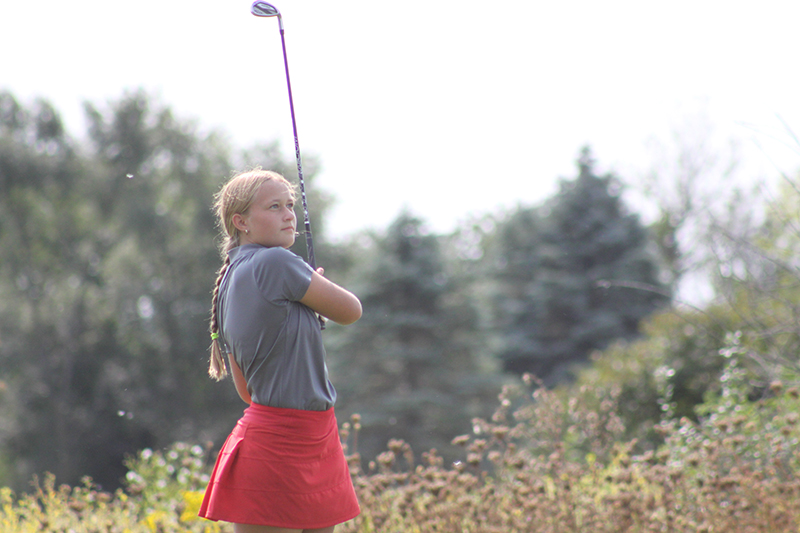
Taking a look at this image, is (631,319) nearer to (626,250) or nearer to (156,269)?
(626,250)

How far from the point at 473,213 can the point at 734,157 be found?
1314 cm

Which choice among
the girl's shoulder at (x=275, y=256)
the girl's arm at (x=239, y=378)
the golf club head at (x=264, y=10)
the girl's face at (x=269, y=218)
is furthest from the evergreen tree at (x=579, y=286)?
the girl's shoulder at (x=275, y=256)

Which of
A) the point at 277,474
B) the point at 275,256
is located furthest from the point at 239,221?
the point at 277,474

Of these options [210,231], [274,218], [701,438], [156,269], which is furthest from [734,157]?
[274,218]

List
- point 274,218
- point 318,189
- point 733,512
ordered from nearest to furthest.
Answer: point 274,218 → point 733,512 → point 318,189

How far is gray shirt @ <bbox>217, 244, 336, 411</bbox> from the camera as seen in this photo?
1787mm

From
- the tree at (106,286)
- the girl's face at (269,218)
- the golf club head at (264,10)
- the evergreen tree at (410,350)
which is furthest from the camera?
the tree at (106,286)

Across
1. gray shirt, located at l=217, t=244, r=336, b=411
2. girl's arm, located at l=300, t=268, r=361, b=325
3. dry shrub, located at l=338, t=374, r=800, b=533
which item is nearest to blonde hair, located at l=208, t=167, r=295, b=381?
gray shirt, located at l=217, t=244, r=336, b=411

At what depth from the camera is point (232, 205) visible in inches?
77.5

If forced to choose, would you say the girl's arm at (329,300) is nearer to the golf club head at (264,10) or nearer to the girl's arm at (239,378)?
the girl's arm at (239,378)

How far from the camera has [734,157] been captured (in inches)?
883

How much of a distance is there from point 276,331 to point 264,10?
113 cm

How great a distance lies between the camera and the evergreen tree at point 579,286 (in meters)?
20.1

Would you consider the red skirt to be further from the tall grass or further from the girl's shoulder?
the tall grass
